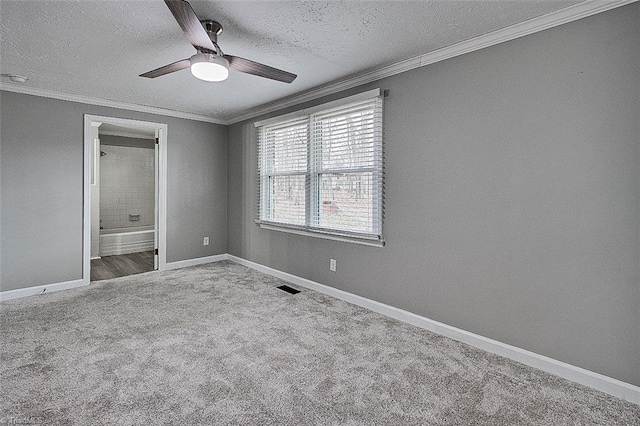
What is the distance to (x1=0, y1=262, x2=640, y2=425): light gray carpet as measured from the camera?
1781 millimetres

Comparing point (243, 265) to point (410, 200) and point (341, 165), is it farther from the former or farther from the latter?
point (410, 200)

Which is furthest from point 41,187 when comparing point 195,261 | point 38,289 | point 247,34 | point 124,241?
point 247,34

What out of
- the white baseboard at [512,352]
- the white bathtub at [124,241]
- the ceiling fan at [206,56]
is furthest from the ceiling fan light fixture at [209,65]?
the white bathtub at [124,241]

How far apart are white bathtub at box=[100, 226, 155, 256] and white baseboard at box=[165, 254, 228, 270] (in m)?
1.93

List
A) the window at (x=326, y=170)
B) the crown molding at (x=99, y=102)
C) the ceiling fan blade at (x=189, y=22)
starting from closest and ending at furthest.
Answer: the ceiling fan blade at (x=189, y=22) < the window at (x=326, y=170) < the crown molding at (x=99, y=102)

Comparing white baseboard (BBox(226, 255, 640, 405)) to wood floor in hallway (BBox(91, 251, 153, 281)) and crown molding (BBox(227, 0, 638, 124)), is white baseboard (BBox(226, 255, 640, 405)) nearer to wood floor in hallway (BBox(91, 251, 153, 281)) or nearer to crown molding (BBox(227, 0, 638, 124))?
crown molding (BBox(227, 0, 638, 124))

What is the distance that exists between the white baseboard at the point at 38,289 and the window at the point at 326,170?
2.42 m

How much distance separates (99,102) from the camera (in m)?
4.20

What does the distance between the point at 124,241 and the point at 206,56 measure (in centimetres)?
527

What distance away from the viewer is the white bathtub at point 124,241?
19.8 ft

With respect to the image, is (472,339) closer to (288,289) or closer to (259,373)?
(259,373)

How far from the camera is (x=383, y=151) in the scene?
318cm

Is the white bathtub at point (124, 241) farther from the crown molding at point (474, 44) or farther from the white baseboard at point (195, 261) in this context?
the crown molding at point (474, 44)

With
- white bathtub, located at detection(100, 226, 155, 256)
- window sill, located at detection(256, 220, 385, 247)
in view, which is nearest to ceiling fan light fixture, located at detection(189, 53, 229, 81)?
window sill, located at detection(256, 220, 385, 247)
